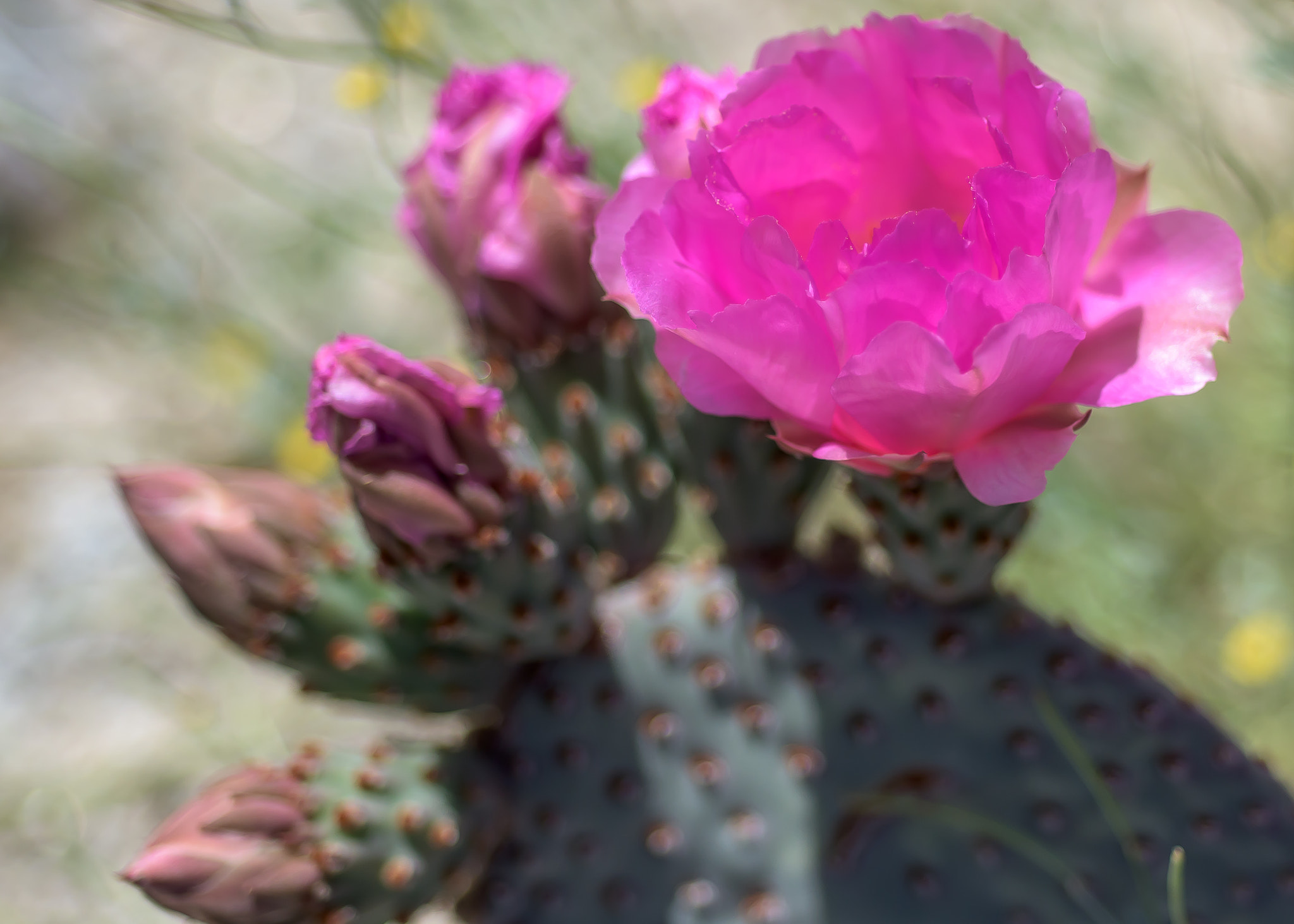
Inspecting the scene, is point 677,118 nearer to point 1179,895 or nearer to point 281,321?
point 1179,895

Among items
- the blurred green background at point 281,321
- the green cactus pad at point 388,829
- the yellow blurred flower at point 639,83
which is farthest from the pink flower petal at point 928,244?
the yellow blurred flower at point 639,83

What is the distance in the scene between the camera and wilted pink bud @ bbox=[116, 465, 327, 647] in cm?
73

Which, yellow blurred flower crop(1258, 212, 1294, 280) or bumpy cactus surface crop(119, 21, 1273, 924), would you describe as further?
yellow blurred flower crop(1258, 212, 1294, 280)

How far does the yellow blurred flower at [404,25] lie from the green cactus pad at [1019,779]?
0.75 metres

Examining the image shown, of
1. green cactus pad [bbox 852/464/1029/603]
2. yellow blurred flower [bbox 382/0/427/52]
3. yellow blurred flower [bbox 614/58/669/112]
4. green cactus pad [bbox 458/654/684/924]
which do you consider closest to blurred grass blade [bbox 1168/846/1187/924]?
green cactus pad [bbox 852/464/1029/603]

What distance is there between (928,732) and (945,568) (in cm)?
15

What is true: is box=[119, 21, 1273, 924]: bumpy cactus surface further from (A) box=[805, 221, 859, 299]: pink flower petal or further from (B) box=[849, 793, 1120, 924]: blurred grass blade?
(A) box=[805, 221, 859, 299]: pink flower petal

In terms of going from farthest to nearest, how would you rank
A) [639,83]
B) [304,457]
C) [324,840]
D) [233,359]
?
[233,359] → [304,457] → [639,83] → [324,840]

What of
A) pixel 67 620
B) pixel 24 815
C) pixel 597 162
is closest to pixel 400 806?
pixel 597 162

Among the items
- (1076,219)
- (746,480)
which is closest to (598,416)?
(746,480)

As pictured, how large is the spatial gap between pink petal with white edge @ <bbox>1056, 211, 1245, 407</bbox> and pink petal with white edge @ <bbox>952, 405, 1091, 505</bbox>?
14 mm

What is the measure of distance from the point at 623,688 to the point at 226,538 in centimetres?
30

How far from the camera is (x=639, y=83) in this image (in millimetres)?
1609

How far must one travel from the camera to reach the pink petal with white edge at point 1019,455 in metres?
0.50
